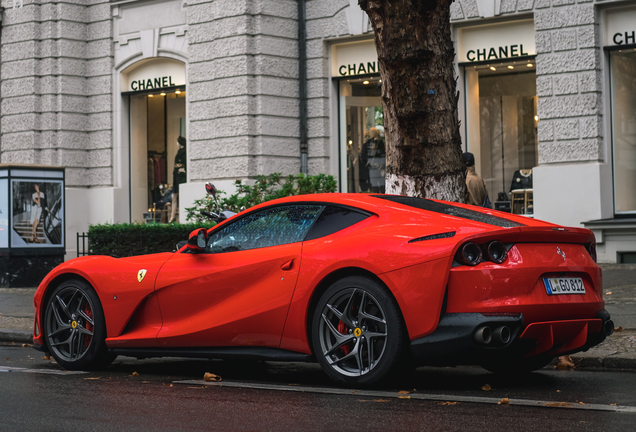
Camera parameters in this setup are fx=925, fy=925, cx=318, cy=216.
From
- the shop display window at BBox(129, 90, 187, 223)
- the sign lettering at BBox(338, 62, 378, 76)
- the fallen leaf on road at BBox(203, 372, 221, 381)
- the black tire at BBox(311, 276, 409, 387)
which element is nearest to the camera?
the black tire at BBox(311, 276, 409, 387)

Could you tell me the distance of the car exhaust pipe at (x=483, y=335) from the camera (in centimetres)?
539

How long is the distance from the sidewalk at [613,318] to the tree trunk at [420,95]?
2.11 meters

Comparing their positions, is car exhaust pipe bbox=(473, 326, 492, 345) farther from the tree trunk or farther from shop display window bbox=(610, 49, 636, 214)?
shop display window bbox=(610, 49, 636, 214)

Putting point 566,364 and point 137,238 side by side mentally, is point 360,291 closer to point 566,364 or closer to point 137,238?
point 566,364

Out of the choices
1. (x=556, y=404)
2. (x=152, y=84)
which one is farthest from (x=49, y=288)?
(x=152, y=84)

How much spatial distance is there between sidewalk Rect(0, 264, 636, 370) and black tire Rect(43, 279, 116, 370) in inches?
101

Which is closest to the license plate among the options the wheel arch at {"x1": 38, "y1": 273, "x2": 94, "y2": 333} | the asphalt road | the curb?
the asphalt road

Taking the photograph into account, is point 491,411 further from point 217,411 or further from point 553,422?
point 217,411

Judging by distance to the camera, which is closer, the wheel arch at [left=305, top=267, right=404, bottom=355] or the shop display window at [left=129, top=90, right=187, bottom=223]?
the wheel arch at [left=305, top=267, right=404, bottom=355]

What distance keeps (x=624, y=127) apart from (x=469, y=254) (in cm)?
1172

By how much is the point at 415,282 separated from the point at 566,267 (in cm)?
100

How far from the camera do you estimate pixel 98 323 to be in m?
7.14

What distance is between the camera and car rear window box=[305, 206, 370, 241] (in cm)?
618

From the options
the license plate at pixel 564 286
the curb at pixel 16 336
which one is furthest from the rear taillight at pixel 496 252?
the curb at pixel 16 336
